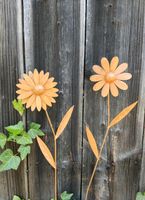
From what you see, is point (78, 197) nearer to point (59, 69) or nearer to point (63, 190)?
point (63, 190)

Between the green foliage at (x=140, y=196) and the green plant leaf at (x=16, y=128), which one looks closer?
the green plant leaf at (x=16, y=128)

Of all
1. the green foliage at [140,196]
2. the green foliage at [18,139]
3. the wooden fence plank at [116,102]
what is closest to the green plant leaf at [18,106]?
the green foliage at [18,139]

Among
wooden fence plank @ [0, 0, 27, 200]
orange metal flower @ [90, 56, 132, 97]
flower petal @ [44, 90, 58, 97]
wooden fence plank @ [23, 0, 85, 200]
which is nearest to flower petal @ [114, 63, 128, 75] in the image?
orange metal flower @ [90, 56, 132, 97]

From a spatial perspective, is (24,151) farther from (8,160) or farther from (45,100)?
A: (45,100)

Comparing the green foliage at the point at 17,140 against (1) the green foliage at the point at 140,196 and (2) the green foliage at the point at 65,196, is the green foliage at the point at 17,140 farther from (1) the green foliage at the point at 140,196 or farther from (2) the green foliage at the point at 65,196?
(1) the green foliage at the point at 140,196

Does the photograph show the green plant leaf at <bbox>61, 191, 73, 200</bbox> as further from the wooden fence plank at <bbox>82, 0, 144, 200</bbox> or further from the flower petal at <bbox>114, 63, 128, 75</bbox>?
the flower petal at <bbox>114, 63, 128, 75</bbox>

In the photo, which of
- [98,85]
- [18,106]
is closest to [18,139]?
[18,106]

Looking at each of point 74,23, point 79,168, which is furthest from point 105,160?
point 74,23
